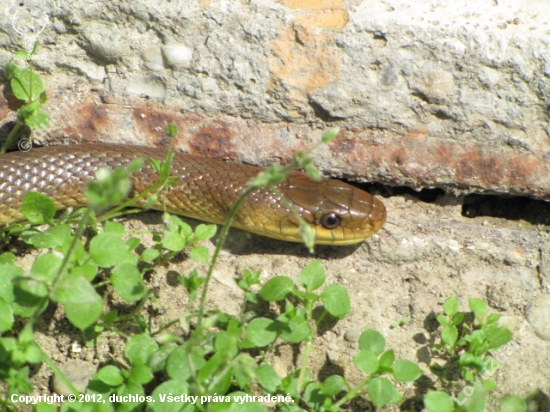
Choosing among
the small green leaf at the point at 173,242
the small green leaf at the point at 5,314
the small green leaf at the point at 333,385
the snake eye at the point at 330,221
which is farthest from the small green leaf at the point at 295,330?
the small green leaf at the point at 5,314

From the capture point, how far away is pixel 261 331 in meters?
2.61

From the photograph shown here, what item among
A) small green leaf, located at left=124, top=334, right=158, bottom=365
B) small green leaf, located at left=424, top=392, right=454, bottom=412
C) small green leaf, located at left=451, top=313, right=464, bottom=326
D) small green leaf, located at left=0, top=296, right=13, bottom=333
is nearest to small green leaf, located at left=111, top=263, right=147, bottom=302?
small green leaf, located at left=124, top=334, right=158, bottom=365

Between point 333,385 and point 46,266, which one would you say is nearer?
point 46,266

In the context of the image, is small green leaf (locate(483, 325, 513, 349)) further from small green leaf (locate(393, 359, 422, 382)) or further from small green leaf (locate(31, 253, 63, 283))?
small green leaf (locate(31, 253, 63, 283))

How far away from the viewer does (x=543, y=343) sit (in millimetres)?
2873

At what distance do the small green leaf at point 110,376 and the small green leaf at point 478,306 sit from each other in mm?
1490

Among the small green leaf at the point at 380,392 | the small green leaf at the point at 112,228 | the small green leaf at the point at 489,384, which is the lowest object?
the small green leaf at the point at 489,384

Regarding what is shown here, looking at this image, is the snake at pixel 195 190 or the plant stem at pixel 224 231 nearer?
the plant stem at pixel 224 231

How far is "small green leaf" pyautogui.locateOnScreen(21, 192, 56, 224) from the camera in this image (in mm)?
2678

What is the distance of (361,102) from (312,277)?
37.2 inches

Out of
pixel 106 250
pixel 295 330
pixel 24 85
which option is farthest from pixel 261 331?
pixel 24 85

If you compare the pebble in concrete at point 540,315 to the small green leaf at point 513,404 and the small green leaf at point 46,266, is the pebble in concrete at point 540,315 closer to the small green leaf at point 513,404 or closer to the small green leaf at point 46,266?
the small green leaf at point 513,404

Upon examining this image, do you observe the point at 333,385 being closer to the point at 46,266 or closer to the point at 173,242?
the point at 173,242

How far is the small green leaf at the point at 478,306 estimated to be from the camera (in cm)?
273
